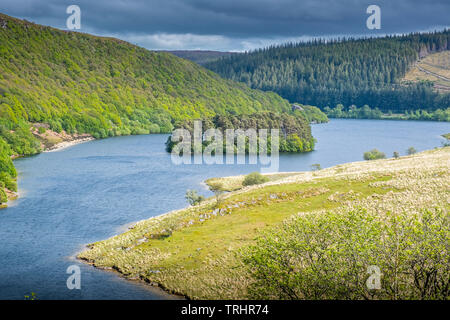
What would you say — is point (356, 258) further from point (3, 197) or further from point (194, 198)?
point (3, 197)

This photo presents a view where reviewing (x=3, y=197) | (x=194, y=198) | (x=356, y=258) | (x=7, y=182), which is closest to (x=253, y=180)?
(x=194, y=198)

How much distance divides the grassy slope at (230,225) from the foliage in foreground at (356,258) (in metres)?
6.45

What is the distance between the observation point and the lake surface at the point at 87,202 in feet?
140

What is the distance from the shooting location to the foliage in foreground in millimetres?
28781

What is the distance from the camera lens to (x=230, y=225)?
52.3m

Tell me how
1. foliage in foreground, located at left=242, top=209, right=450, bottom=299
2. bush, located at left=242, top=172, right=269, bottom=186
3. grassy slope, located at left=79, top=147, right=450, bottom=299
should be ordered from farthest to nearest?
bush, located at left=242, top=172, right=269, bottom=186 → grassy slope, located at left=79, top=147, right=450, bottom=299 → foliage in foreground, located at left=242, top=209, right=450, bottom=299

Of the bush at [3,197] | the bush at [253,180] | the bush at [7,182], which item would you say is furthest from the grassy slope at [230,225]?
the bush at [7,182]

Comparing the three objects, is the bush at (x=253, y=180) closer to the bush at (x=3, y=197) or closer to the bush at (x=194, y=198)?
the bush at (x=194, y=198)

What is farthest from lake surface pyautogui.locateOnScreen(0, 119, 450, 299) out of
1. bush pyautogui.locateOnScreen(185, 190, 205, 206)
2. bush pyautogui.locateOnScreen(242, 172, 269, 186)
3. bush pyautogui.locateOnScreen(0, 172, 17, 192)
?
bush pyautogui.locateOnScreen(242, 172, 269, 186)

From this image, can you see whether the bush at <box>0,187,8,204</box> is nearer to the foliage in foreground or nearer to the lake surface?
the lake surface

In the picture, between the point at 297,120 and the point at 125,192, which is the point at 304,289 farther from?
the point at 297,120

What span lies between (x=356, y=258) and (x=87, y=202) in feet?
183

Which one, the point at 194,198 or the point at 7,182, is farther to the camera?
the point at 7,182

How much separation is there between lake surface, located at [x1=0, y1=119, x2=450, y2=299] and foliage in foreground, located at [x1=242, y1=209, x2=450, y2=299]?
1194cm
